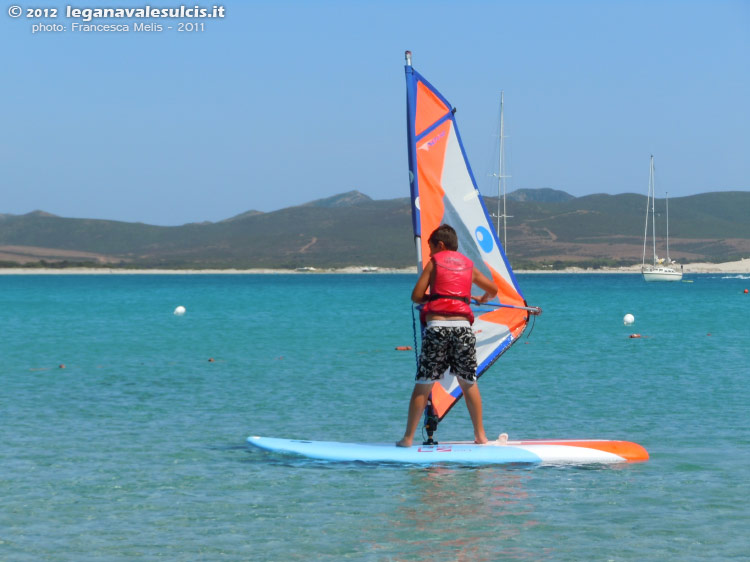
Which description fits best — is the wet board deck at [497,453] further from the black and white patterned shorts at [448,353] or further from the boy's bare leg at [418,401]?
the black and white patterned shorts at [448,353]

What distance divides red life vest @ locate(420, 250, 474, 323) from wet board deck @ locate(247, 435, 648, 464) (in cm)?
170

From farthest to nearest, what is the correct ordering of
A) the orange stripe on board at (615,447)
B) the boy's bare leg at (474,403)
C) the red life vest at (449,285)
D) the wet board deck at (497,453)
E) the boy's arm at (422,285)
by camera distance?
the orange stripe on board at (615,447) → the wet board deck at (497,453) → the boy's bare leg at (474,403) → the red life vest at (449,285) → the boy's arm at (422,285)

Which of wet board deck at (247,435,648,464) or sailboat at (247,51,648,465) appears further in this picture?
sailboat at (247,51,648,465)

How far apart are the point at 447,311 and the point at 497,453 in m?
1.83

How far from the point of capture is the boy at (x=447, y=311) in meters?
11.5

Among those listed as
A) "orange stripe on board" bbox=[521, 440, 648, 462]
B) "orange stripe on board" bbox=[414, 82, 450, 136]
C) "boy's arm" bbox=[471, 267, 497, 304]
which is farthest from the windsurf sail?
"orange stripe on board" bbox=[521, 440, 648, 462]

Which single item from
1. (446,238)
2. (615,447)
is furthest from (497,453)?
(446,238)

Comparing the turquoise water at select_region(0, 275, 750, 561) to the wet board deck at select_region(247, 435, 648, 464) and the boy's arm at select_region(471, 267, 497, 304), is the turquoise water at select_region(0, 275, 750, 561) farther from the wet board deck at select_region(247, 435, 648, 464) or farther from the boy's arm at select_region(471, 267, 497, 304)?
the boy's arm at select_region(471, 267, 497, 304)

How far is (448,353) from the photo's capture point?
11664mm

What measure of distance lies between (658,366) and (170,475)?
16786 mm

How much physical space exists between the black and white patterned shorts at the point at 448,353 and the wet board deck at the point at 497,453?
100cm

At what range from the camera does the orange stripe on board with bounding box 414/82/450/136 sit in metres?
12.8

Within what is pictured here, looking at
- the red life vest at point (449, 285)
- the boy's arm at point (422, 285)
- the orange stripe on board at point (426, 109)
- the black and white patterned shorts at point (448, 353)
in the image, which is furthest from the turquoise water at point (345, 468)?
the orange stripe on board at point (426, 109)

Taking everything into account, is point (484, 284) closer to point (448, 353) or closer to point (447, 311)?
point (447, 311)
